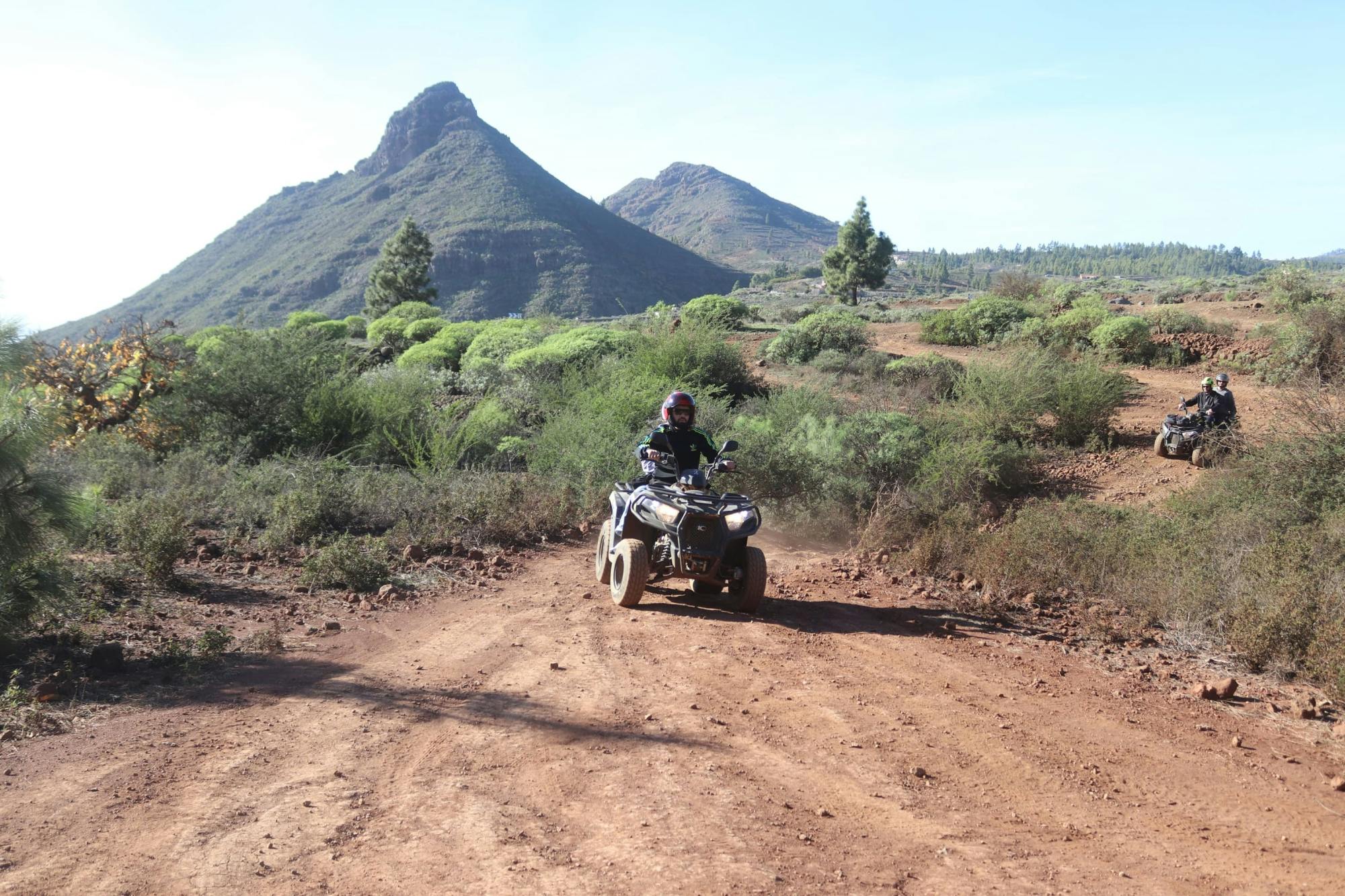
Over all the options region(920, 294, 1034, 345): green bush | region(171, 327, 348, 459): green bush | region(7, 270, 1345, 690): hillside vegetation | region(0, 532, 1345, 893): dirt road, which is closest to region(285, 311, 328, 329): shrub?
region(7, 270, 1345, 690): hillside vegetation

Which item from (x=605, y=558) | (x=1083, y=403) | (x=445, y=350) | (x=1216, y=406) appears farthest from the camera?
(x=445, y=350)

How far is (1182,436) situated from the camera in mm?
16609

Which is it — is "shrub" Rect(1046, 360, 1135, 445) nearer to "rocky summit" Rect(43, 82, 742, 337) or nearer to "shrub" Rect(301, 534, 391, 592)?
"shrub" Rect(301, 534, 391, 592)

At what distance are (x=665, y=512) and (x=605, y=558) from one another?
1634 mm

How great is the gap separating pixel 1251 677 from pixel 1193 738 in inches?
59.0

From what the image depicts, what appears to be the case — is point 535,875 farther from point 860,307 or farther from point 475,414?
point 860,307

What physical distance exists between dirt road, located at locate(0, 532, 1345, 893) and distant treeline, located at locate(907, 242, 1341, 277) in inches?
4445

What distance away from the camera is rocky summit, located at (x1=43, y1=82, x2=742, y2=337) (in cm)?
7938

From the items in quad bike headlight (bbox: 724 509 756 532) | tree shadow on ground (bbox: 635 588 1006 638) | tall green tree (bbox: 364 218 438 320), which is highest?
tall green tree (bbox: 364 218 438 320)

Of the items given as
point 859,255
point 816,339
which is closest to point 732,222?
point 859,255

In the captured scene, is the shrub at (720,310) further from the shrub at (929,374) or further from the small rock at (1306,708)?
the small rock at (1306,708)

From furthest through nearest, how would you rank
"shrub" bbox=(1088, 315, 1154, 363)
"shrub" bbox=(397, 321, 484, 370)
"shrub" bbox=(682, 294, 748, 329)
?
"shrub" bbox=(1088, 315, 1154, 363) → "shrub" bbox=(682, 294, 748, 329) → "shrub" bbox=(397, 321, 484, 370)

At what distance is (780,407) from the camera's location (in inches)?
601

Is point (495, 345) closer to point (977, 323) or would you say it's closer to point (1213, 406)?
point (1213, 406)
